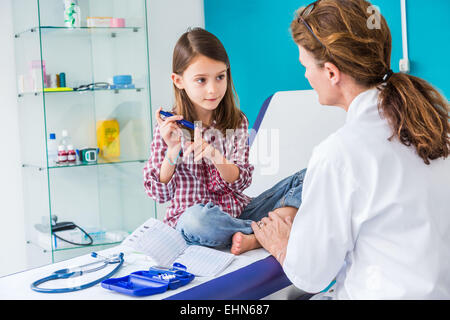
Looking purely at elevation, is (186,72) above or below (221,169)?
above

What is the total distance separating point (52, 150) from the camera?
2330 millimetres

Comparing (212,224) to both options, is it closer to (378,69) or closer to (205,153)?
(205,153)

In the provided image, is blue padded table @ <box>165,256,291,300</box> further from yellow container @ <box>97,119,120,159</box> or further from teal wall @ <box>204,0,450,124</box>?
yellow container @ <box>97,119,120,159</box>

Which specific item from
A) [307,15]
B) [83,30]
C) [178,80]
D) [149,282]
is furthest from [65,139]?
[307,15]

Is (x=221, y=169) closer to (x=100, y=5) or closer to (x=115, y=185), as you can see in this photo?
(x=115, y=185)

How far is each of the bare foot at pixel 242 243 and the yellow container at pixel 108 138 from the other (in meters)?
1.30

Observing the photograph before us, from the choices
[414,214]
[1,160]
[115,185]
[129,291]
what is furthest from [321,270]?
[1,160]

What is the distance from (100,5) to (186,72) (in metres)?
1.13

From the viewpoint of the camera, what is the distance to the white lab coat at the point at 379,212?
876 millimetres

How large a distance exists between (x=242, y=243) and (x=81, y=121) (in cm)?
143

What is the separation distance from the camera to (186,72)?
61.4 inches

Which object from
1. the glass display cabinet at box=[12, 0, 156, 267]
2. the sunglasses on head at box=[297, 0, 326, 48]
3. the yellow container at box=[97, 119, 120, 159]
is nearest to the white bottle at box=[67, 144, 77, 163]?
the glass display cabinet at box=[12, 0, 156, 267]

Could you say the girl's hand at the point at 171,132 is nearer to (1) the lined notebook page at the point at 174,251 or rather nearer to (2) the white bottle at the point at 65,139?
(1) the lined notebook page at the point at 174,251

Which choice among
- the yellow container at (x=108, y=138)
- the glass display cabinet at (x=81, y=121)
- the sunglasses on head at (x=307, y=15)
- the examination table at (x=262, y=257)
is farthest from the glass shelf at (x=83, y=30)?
the sunglasses on head at (x=307, y=15)
